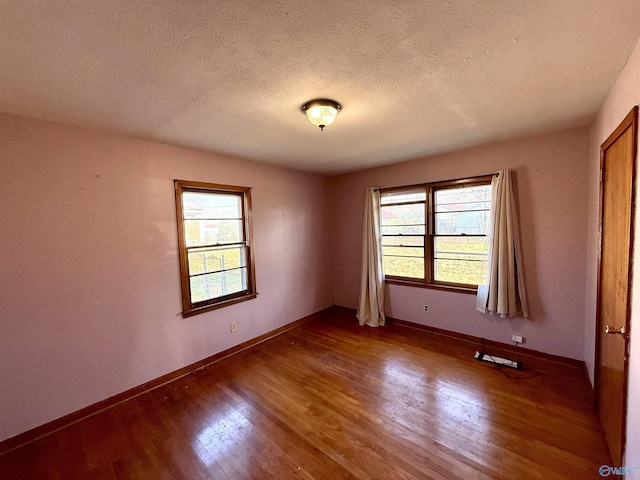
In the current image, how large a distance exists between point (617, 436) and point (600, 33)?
7.26ft

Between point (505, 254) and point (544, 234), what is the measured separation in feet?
1.37

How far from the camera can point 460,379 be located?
2.56 meters

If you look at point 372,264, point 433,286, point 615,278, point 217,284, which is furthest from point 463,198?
point 217,284

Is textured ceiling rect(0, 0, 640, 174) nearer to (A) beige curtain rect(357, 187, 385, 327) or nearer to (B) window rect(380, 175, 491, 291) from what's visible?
(B) window rect(380, 175, 491, 291)

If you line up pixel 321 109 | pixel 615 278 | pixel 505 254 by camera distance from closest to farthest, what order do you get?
pixel 615 278
pixel 321 109
pixel 505 254

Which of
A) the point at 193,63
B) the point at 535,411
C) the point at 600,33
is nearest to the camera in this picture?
the point at 600,33

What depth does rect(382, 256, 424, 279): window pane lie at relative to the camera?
3814mm

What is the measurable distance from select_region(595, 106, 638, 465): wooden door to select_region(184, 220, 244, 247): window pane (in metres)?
3.37

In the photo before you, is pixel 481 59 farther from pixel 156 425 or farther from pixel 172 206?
pixel 156 425

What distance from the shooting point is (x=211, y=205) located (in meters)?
3.16

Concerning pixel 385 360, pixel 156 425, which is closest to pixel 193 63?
pixel 156 425

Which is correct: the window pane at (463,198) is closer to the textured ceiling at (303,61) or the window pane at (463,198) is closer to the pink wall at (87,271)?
the textured ceiling at (303,61)

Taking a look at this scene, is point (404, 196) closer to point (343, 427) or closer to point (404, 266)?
point (404, 266)

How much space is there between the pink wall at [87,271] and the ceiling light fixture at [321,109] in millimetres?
1678
